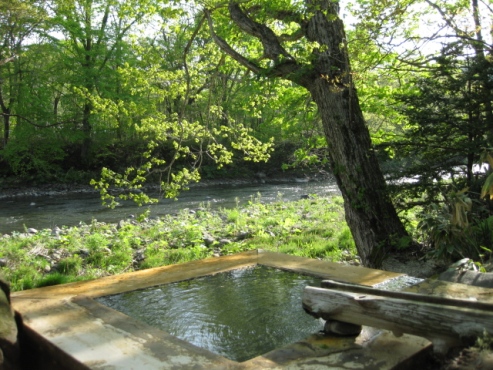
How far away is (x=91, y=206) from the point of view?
1823cm

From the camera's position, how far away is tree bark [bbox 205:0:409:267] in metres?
6.59

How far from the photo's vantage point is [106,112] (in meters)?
8.28

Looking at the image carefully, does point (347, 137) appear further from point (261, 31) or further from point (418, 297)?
point (418, 297)

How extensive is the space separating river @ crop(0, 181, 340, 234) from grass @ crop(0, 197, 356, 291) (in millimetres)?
3448

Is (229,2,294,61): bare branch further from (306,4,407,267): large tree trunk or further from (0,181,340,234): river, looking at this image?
(0,181,340,234): river

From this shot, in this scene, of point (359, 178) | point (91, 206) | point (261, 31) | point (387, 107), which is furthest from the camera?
point (91, 206)

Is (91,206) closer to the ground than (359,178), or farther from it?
closer to the ground

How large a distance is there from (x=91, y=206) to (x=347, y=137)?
14001mm

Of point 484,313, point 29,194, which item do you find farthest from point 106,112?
point 29,194

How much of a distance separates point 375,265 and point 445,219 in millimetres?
1252

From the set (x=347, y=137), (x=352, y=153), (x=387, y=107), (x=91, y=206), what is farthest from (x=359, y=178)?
(x=91, y=206)

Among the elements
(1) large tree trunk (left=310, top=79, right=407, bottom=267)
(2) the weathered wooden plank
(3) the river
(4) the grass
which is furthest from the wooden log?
(3) the river

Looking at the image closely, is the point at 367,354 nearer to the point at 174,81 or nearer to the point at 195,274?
the point at 195,274

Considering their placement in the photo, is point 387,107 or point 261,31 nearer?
point 261,31
